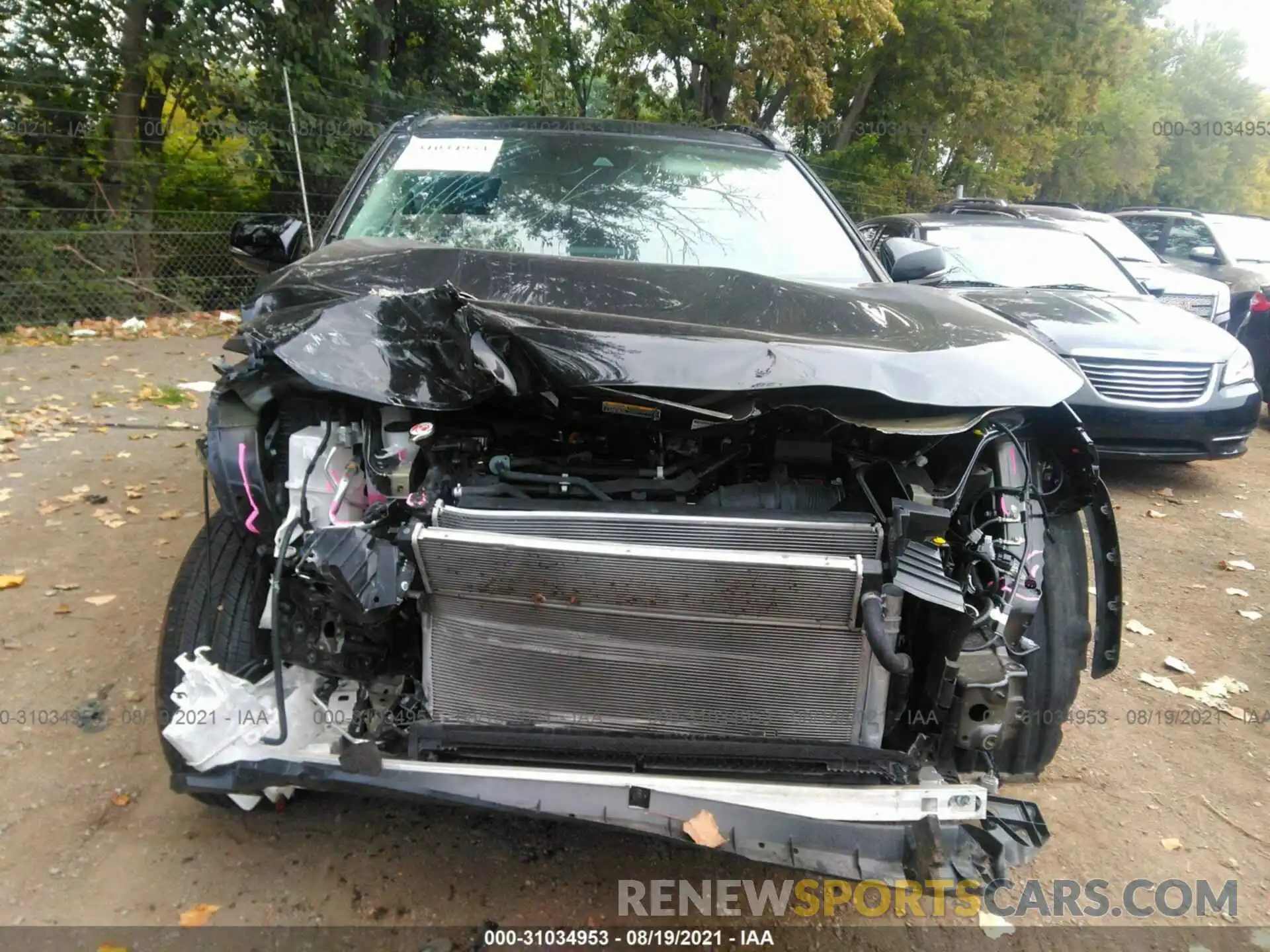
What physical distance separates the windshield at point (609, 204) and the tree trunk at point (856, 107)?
567 inches

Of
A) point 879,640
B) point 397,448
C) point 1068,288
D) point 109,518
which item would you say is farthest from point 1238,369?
point 109,518

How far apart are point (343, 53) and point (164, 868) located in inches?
356

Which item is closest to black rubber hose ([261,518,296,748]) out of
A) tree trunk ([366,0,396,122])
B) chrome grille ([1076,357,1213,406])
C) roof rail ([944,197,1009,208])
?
chrome grille ([1076,357,1213,406])

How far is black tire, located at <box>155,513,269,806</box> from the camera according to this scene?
7.15ft

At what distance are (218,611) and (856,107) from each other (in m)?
17.4

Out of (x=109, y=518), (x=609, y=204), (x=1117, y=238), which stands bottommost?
(x=109, y=518)

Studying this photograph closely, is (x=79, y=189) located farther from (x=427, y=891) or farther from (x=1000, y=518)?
(x=1000, y=518)

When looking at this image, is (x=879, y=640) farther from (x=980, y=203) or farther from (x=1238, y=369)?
(x=980, y=203)

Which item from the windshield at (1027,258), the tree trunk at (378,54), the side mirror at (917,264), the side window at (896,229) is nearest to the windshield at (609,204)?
the side mirror at (917,264)

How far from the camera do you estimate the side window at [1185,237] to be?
9.63 m

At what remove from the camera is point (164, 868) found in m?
2.24

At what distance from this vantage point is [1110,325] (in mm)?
5445

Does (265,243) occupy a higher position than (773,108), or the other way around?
(773,108)

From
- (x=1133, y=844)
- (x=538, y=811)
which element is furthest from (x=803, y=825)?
(x=1133, y=844)
